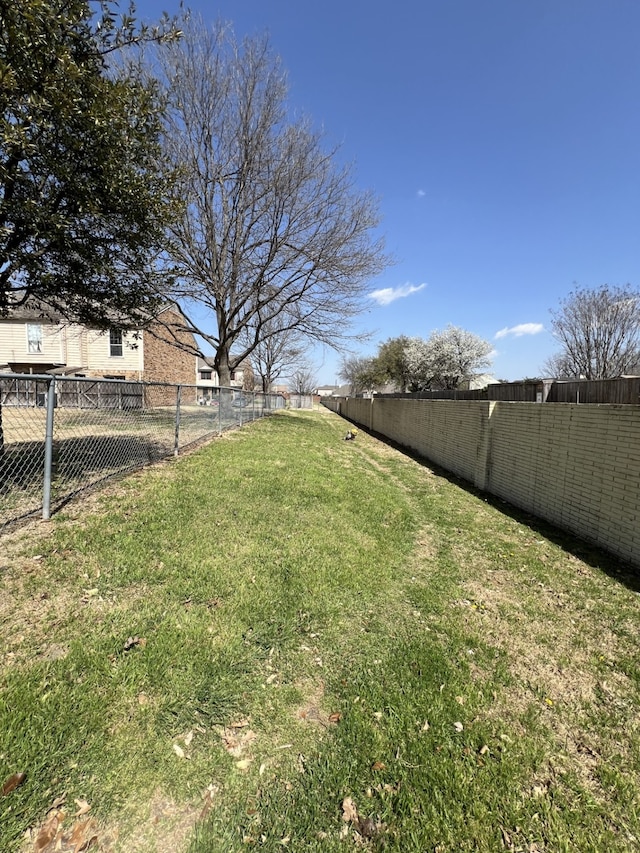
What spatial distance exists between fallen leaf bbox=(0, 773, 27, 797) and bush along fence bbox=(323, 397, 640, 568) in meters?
5.48

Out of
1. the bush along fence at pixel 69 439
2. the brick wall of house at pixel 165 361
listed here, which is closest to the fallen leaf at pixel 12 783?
the bush along fence at pixel 69 439

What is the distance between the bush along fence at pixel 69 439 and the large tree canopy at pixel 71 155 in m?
1.50

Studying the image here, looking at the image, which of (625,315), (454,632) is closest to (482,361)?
(625,315)

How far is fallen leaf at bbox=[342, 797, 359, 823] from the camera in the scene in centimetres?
161

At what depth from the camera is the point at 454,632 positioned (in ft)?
9.57

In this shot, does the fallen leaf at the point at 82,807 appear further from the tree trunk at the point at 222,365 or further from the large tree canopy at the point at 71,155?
the tree trunk at the point at 222,365

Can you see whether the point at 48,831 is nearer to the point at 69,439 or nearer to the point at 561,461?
the point at 69,439

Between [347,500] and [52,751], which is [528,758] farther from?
[347,500]

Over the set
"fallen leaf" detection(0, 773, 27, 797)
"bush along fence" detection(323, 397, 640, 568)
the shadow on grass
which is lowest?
the shadow on grass

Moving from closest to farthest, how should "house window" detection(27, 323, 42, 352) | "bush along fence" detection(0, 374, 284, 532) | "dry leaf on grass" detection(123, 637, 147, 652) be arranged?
"dry leaf on grass" detection(123, 637, 147, 652), "bush along fence" detection(0, 374, 284, 532), "house window" detection(27, 323, 42, 352)

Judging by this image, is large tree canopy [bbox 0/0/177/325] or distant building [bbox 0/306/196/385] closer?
large tree canopy [bbox 0/0/177/325]

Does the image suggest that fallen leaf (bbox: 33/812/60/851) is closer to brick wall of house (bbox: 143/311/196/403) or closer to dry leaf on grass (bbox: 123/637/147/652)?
dry leaf on grass (bbox: 123/637/147/652)

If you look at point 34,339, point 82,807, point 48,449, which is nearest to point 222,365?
point 48,449

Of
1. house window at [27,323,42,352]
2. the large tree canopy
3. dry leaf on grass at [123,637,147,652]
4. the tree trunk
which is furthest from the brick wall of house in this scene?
dry leaf on grass at [123,637,147,652]
